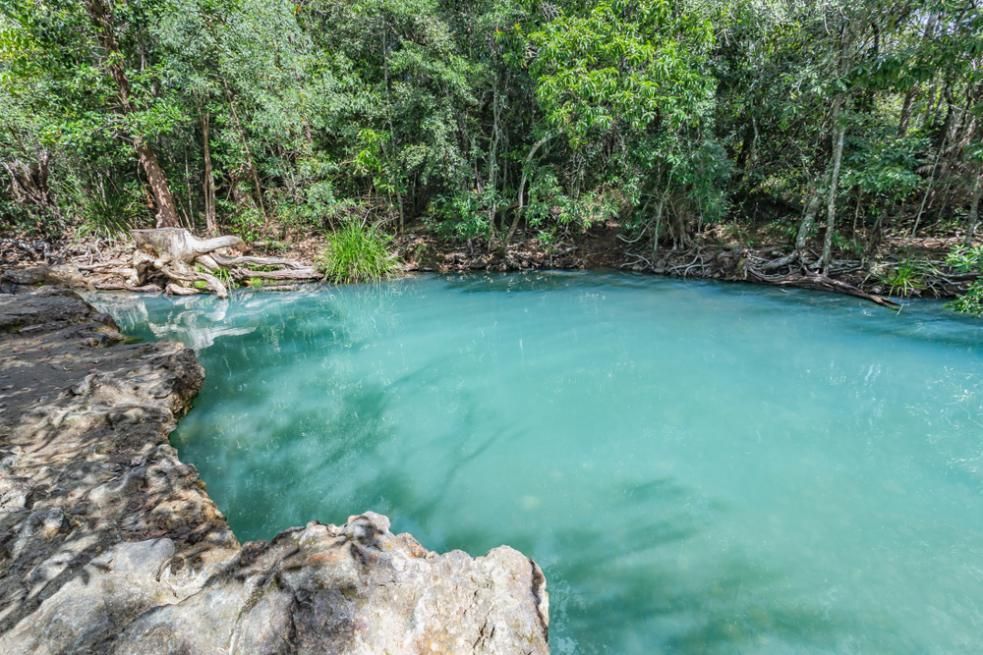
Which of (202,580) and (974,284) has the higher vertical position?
(974,284)

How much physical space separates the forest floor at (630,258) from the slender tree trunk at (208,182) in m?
1.48

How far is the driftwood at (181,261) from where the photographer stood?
8.70m

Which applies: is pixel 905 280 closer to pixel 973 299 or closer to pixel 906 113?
pixel 973 299

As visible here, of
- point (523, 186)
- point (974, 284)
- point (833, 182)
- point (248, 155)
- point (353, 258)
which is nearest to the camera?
point (974, 284)

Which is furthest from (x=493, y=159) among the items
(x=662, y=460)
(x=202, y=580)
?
(x=202, y=580)

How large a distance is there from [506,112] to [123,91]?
811 cm

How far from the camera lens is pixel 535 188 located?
32.8 ft

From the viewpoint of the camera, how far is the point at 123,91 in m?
8.87

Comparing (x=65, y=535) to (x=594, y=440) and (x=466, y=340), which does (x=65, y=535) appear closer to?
(x=594, y=440)

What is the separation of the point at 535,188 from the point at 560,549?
8.81 metres

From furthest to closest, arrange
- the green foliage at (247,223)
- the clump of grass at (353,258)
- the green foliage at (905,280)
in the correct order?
the green foliage at (247,223) < the clump of grass at (353,258) < the green foliage at (905,280)

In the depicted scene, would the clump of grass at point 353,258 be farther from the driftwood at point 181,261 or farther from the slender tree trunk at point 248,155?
the slender tree trunk at point 248,155

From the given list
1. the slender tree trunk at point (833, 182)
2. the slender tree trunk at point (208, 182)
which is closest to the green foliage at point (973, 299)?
the slender tree trunk at point (833, 182)

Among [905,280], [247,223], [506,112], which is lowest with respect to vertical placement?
[905,280]
